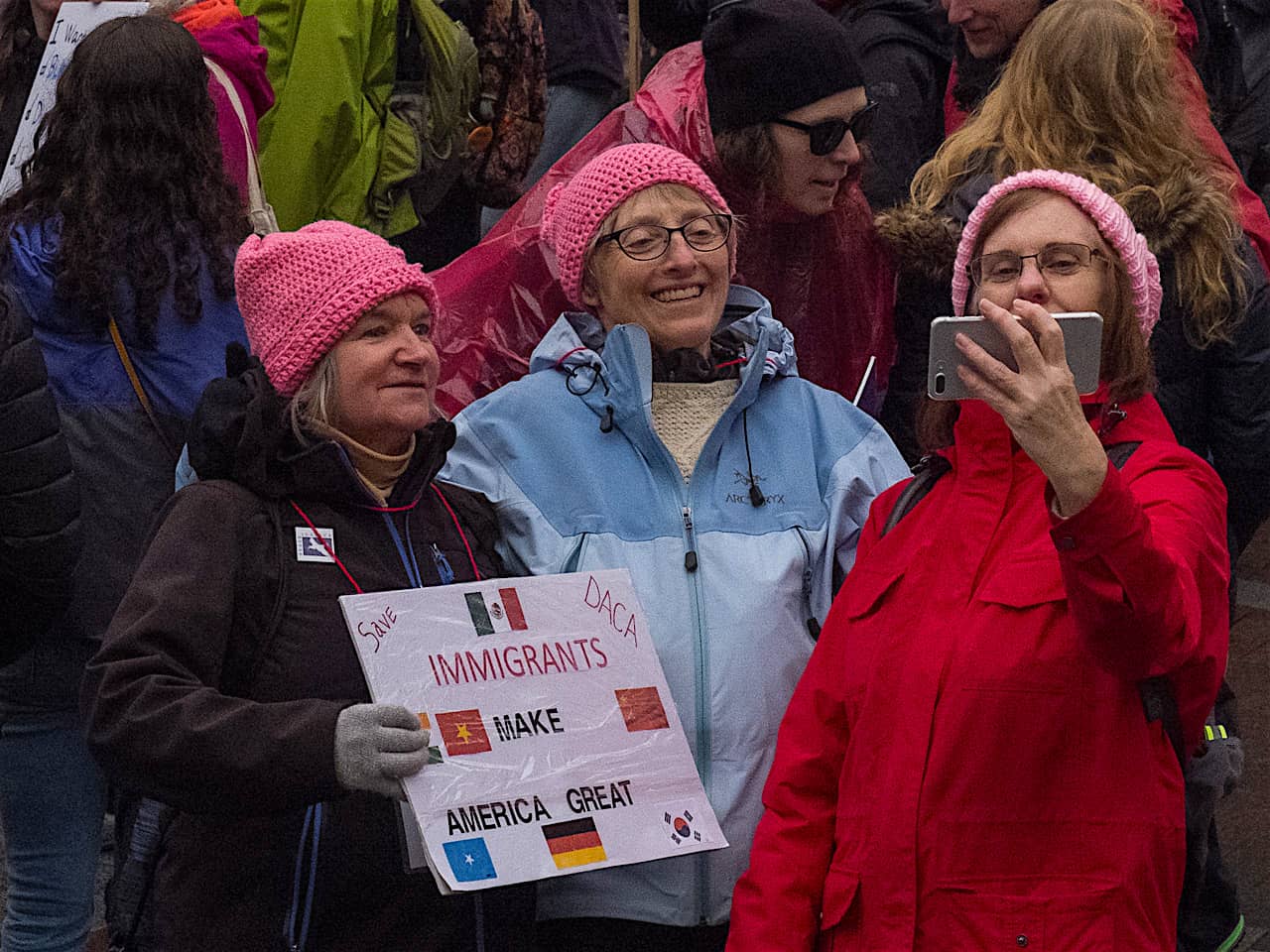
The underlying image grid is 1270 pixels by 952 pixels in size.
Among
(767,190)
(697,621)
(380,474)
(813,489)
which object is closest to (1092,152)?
(767,190)

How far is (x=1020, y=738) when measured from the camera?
2.46 metres

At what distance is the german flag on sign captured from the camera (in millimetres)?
2668

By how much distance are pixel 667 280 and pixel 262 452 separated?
0.87 m

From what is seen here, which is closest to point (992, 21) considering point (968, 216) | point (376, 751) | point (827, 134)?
point (827, 134)

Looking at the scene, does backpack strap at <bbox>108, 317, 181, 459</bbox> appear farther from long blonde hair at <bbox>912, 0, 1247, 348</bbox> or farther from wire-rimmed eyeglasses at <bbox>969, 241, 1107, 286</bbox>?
wire-rimmed eyeglasses at <bbox>969, 241, 1107, 286</bbox>

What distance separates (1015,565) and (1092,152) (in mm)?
1554

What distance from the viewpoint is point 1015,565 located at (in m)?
2.54

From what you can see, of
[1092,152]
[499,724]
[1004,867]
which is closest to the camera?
[1004,867]

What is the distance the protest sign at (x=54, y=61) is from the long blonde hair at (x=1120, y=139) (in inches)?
74.8

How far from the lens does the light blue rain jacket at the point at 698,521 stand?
120 inches

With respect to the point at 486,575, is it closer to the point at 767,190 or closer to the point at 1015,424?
the point at 1015,424

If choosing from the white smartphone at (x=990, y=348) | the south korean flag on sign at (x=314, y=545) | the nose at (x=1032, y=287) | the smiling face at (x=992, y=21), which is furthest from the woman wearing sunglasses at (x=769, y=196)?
the white smartphone at (x=990, y=348)

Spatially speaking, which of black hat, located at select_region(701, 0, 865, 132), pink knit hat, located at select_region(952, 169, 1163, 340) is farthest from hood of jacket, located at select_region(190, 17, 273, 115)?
pink knit hat, located at select_region(952, 169, 1163, 340)

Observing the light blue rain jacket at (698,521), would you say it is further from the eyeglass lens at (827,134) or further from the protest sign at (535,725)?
the eyeglass lens at (827,134)
